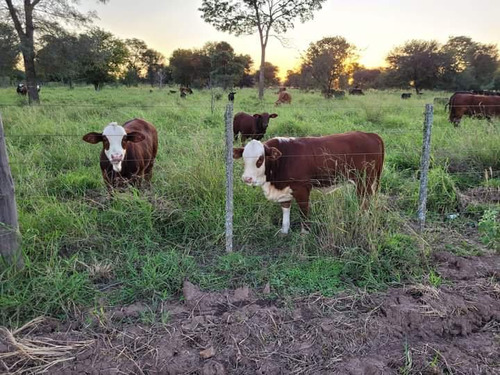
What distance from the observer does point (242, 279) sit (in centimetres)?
338

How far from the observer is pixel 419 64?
39.7 m

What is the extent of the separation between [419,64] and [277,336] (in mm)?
42981

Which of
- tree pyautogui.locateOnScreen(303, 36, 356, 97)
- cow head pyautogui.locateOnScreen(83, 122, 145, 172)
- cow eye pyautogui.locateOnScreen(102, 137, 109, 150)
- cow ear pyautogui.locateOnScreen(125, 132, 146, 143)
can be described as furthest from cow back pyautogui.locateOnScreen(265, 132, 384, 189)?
tree pyautogui.locateOnScreen(303, 36, 356, 97)

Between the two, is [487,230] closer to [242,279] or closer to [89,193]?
[242,279]

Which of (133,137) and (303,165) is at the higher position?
(133,137)

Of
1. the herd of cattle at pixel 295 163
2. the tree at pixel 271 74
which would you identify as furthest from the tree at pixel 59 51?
the tree at pixel 271 74

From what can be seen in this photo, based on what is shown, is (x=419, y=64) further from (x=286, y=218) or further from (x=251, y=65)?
(x=286, y=218)

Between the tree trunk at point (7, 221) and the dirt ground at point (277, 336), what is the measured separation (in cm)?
73

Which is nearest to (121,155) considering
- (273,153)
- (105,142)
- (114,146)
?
(114,146)

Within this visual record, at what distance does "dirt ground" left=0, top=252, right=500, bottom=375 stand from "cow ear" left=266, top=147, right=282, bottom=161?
57.6 inches

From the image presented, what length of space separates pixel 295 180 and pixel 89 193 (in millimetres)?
2895

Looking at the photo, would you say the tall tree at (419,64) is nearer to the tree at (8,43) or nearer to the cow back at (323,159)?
the tree at (8,43)

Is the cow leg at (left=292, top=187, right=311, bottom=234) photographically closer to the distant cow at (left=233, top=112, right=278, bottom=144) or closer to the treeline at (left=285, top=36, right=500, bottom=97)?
the distant cow at (left=233, top=112, right=278, bottom=144)

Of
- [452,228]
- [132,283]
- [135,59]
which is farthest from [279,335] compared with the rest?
[135,59]
